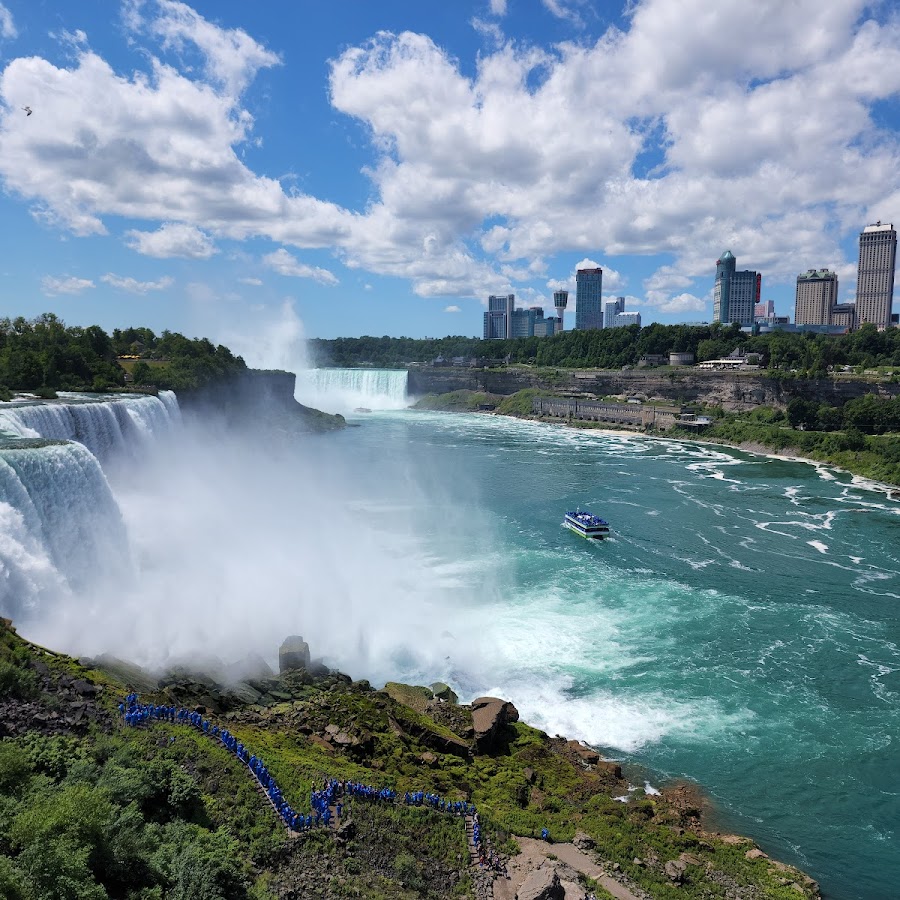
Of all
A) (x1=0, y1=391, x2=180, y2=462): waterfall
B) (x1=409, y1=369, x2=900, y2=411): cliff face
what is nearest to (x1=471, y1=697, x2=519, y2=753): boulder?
(x1=0, y1=391, x2=180, y2=462): waterfall

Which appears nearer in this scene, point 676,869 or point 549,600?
point 676,869

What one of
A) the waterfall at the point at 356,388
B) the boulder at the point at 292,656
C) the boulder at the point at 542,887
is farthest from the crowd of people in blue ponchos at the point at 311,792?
the waterfall at the point at 356,388

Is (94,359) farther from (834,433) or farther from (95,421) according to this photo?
(834,433)

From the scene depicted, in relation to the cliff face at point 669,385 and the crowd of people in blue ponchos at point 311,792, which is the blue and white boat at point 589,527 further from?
the cliff face at point 669,385

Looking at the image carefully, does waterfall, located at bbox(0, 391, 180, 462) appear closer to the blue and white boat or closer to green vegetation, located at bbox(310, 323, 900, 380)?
the blue and white boat

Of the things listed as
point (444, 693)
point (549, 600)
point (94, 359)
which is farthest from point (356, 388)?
point (444, 693)
